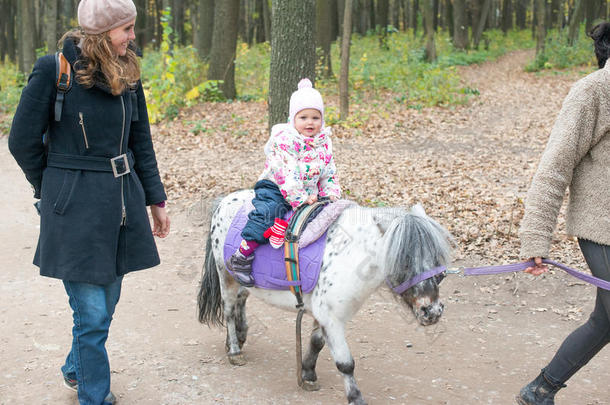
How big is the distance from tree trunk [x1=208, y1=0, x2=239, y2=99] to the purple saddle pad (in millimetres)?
12614

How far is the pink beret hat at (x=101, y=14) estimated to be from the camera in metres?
3.32

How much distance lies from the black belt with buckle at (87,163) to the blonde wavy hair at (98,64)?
402 mm

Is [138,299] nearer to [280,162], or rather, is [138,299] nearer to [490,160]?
[280,162]

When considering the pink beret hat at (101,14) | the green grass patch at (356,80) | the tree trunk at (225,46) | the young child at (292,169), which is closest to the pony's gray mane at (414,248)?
the young child at (292,169)

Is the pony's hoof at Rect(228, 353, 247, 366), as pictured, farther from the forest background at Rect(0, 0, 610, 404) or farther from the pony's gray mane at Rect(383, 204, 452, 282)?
the pony's gray mane at Rect(383, 204, 452, 282)

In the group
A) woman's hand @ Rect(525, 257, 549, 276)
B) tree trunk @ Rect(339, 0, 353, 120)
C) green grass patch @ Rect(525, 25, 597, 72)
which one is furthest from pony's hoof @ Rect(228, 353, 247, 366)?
green grass patch @ Rect(525, 25, 597, 72)

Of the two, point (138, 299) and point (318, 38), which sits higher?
point (318, 38)

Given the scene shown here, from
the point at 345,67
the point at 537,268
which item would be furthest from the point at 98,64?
the point at 345,67

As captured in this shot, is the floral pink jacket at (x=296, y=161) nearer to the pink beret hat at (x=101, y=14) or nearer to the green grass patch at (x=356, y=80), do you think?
the pink beret hat at (x=101, y=14)

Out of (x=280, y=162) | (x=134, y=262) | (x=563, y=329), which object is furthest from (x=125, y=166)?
(x=563, y=329)

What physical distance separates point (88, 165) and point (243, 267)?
1.30m

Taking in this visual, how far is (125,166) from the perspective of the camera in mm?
3684

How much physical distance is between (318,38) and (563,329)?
15362 millimetres

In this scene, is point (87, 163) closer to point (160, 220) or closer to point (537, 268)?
point (160, 220)
